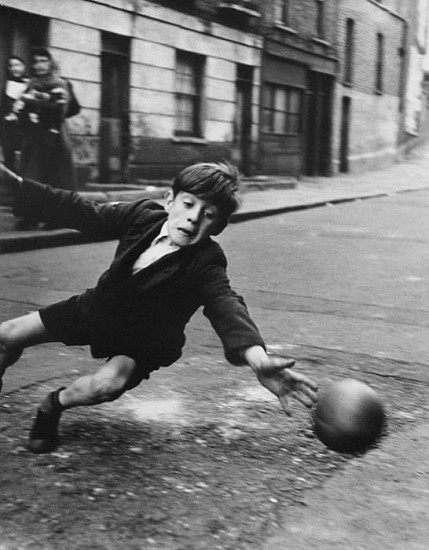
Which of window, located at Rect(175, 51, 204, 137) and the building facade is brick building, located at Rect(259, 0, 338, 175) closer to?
the building facade

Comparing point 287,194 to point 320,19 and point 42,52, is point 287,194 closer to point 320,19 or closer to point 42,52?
point 42,52

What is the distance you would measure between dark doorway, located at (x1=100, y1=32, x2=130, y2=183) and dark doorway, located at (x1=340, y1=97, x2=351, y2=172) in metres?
13.0

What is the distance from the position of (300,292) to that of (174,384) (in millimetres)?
3129

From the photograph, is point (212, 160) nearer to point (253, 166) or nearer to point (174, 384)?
point (253, 166)

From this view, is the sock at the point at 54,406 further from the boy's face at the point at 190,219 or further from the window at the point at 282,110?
the window at the point at 282,110

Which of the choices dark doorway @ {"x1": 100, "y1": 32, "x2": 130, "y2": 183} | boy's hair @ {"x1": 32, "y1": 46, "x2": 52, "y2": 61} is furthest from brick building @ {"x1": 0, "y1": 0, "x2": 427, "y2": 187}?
boy's hair @ {"x1": 32, "y1": 46, "x2": 52, "y2": 61}

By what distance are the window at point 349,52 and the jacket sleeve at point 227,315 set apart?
992 inches

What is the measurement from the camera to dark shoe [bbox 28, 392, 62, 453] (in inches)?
130

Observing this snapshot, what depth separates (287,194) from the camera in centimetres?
1841

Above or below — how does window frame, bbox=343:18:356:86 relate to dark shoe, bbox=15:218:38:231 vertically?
above

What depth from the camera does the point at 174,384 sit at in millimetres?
4395

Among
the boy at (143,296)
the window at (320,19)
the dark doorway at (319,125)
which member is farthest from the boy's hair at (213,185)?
the window at (320,19)

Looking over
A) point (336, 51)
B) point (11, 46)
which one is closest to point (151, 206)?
point (11, 46)

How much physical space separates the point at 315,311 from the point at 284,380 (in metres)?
3.76
